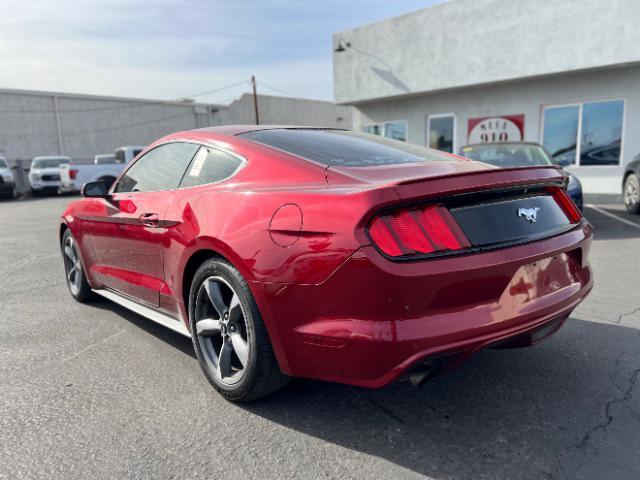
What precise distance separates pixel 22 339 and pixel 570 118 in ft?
43.5

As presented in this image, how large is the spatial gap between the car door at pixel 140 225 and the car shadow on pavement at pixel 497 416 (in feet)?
3.94

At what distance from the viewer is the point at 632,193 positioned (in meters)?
9.37

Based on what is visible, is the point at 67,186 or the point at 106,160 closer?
the point at 67,186

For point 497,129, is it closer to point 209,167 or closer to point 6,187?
point 209,167


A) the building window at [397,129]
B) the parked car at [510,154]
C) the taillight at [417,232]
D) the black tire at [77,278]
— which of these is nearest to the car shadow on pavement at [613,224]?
the parked car at [510,154]

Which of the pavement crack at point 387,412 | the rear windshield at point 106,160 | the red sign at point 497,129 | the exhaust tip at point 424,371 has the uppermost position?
the red sign at point 497,129

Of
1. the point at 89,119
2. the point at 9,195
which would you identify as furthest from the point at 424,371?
the point at 89,119

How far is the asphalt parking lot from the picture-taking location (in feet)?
7.02

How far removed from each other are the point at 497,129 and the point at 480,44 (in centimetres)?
239

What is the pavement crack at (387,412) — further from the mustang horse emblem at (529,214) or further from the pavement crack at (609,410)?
the mustang horse emblem at (529,214)

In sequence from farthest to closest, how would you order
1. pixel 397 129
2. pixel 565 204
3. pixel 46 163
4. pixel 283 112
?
pixel 283 112, pixel 46 163, pixel 397 129, pixel 565 204

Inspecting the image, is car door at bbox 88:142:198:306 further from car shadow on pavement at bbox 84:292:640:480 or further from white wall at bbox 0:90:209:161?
white wall at bbox 0:90:209:161

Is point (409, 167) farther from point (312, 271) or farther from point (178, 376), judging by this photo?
point (178, 376)

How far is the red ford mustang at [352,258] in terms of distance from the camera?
203cm
